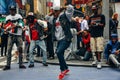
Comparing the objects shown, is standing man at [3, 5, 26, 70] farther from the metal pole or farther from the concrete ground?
the metal pole

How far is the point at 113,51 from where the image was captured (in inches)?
532

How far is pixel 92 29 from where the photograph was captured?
1360 cm

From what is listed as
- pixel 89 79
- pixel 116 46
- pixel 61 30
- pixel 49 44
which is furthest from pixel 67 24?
pixel 49 44

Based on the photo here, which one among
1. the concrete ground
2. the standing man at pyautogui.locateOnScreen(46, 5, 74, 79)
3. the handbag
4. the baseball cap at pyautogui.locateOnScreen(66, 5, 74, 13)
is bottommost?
the concrete ground

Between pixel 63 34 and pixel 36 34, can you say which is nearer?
pixel 63 34

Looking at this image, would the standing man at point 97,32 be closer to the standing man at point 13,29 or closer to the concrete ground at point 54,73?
the concrete ground at point 54,73

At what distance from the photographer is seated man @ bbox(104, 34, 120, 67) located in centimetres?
1307

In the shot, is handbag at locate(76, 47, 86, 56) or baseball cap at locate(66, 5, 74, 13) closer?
baseball cap at locate(66, 5, 74, 13)

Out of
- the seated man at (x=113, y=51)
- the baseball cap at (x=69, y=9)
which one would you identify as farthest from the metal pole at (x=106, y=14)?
the baseball cap at (x=69, y=9)

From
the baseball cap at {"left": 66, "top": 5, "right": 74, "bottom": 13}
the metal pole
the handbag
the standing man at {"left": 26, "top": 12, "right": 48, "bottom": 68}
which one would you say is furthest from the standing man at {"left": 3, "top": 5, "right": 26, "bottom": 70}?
the metal pole

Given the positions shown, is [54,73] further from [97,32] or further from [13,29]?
[13,29]

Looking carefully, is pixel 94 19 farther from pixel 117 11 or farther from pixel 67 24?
pixel 117 11

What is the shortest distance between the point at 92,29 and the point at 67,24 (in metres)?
2.35

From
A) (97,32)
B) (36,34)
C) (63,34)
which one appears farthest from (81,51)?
(63,34)
